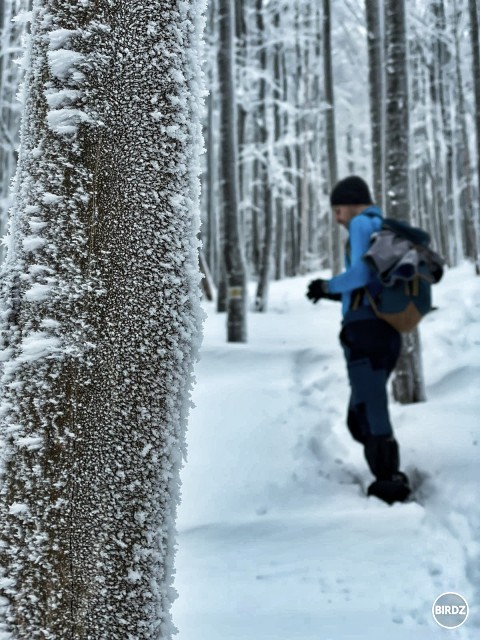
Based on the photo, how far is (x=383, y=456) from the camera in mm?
3314

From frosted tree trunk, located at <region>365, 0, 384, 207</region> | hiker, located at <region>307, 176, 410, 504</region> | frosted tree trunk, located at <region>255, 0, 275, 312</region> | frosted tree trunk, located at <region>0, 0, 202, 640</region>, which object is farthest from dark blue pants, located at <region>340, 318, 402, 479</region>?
frosted tree trunk, located at <region>255, 0, 275, 312</region>

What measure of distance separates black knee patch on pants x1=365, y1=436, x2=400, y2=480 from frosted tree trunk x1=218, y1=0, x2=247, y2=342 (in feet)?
14.6

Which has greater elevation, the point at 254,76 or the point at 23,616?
the point at 254,76

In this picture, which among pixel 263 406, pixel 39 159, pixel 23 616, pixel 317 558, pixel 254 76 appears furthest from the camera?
pixel 254 76

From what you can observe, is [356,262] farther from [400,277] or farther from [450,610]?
[450,610]

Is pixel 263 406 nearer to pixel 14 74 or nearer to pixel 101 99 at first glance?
pixel 101 99

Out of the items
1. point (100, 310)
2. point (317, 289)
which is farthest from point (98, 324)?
point (317, 289)

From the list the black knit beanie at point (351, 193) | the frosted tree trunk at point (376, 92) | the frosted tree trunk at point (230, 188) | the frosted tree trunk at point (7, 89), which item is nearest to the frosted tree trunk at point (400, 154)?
the black knit beanie at point (351, 193)

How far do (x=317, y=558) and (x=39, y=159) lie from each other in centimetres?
230

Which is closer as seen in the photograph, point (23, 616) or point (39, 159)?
point (23, 616)

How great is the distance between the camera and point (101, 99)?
1.18m

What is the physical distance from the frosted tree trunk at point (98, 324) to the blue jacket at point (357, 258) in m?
2.17

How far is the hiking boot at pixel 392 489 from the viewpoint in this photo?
3.22 meters

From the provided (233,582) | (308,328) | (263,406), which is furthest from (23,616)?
(308,328)
